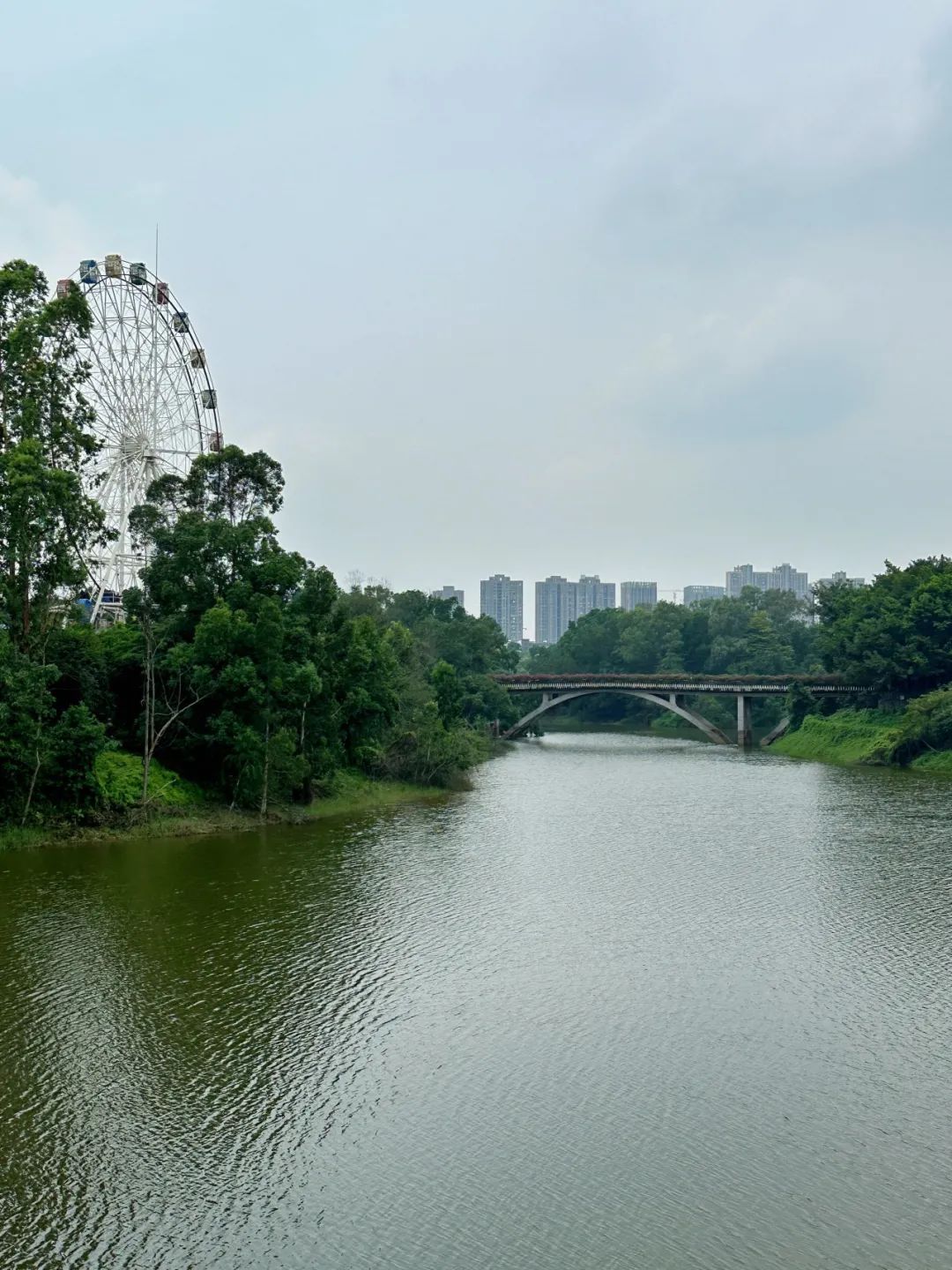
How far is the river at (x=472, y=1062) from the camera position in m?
10.7

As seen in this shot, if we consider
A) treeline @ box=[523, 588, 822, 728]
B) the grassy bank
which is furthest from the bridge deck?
treeline @ box=[523, 588, 822, 728]

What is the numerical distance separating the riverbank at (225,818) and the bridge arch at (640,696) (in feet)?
110

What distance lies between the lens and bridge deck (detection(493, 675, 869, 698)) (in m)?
69.2

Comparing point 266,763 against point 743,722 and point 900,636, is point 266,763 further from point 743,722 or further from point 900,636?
point 743,722

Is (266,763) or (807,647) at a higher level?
(807,647)

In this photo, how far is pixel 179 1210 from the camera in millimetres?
10930

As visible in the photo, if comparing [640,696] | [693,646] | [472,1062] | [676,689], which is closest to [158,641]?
[472,1062]

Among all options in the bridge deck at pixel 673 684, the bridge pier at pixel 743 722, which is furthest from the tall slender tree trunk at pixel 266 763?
the bridge pier at pixel 743 722

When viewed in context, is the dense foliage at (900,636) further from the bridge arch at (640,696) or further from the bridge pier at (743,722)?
the bridge arch at (640,696)

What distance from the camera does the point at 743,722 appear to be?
7194 centimetres

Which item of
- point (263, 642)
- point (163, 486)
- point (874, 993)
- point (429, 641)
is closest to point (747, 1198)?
point (874, 993)

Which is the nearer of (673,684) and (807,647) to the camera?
(673,684)

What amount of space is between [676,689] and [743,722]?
5.01 meters

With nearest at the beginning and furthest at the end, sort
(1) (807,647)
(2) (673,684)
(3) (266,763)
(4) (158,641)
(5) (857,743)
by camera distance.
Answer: (4) (158,641) → (3) (266,763) → (5) (857,743) → (2) (673,684) → (1) (807,647)
